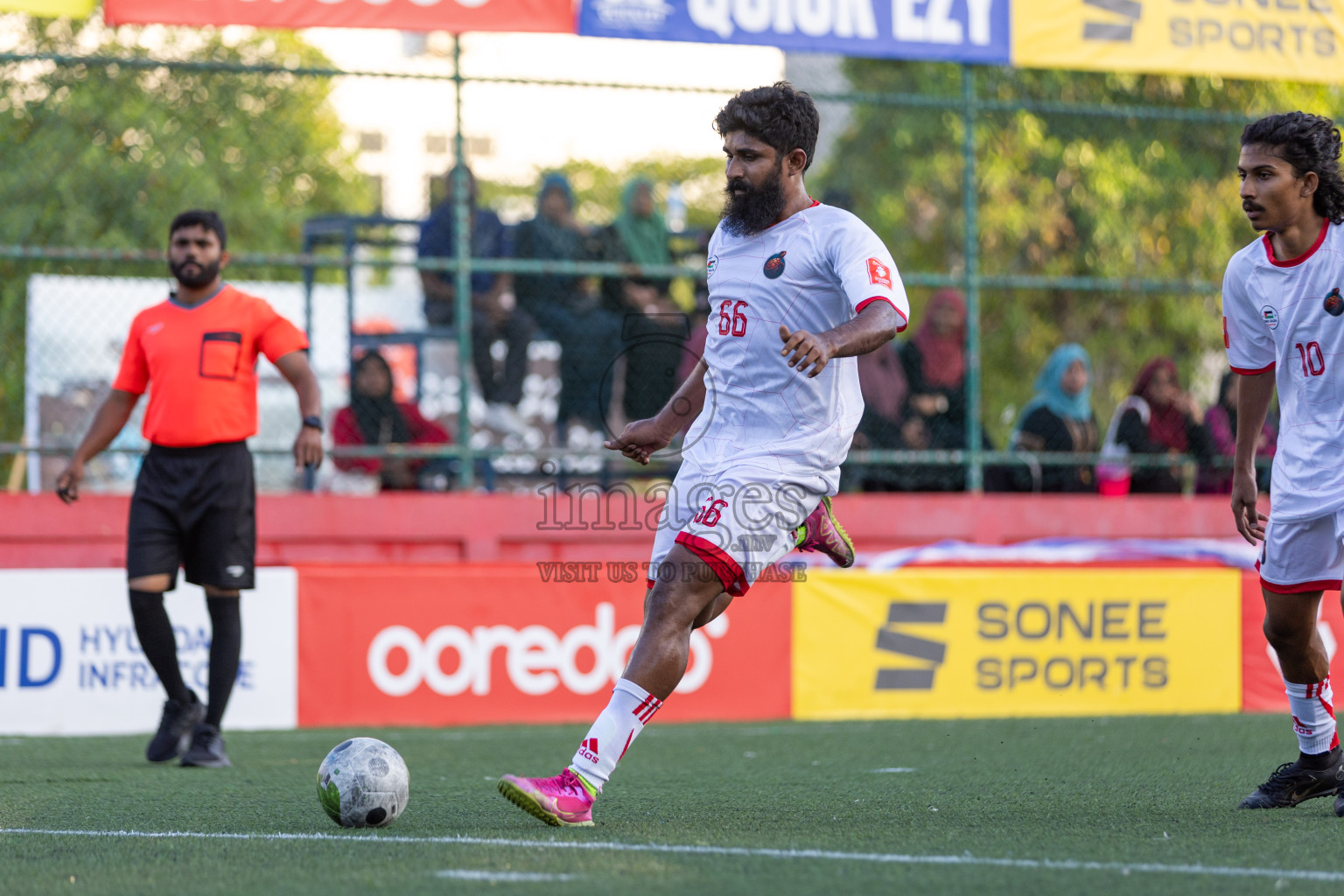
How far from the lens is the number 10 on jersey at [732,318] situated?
4.88 meters

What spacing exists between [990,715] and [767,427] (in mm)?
4997

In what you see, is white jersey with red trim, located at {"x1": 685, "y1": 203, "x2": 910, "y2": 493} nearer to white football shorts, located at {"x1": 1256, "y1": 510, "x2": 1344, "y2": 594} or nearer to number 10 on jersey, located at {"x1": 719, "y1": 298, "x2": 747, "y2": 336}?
number 10 on jersey, located at {"x1": 719, "y1": 298, "x2": 747, "y2": 336}

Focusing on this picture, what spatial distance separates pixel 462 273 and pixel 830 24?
9.07ft

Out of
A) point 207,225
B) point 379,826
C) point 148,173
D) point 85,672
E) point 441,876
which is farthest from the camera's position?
point 148,173

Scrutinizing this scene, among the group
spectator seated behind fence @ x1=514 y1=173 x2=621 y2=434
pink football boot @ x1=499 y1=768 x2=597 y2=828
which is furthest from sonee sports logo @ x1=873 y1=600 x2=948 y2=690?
pink football boot @ x1=499 y1=768 x2=597 y2=828

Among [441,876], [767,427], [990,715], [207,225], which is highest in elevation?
[207,225]

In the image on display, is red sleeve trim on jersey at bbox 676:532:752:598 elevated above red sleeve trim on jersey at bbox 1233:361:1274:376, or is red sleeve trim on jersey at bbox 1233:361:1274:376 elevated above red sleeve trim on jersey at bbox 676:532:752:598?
red sleeve trim on jersey at bbox 1233:361:1274:376

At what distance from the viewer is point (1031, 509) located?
10438mm

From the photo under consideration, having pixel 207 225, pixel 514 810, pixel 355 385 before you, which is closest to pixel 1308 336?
pixel 514 810

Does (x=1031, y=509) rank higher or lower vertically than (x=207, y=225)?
lower

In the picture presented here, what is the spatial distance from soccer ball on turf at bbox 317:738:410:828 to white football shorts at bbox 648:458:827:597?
94 centimetres

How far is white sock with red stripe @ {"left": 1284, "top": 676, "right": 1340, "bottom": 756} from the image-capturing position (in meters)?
5.24

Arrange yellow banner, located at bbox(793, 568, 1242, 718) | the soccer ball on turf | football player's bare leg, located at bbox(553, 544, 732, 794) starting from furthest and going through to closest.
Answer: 1. yellow banner, located at bbox(793, 568, 1242, 718)
2. the soccer ball on turf
3. football player's bare leg, located at bbox(553, 544, 732, 794)

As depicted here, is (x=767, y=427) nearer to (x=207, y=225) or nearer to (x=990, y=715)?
(x=207, y=225)
